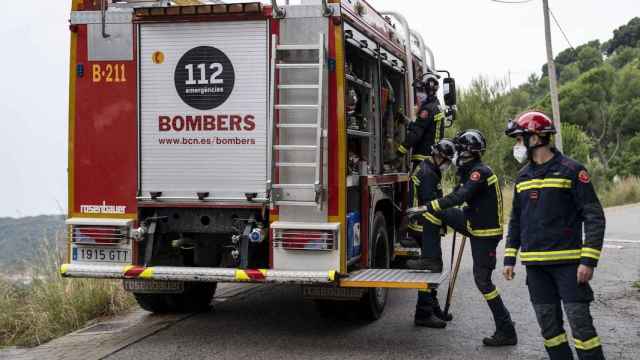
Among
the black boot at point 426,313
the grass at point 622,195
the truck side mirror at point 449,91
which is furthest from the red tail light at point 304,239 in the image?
the grass at point 622,195

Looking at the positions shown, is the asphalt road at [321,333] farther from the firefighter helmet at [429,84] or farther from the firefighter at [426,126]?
the firefighter helmet at [429,84]

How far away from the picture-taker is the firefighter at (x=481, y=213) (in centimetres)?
686

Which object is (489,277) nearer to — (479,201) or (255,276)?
(479,201)

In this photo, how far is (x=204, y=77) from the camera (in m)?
7.00

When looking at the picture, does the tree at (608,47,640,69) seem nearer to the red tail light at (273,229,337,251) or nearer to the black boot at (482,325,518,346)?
the black boot at (482,325,518,346)

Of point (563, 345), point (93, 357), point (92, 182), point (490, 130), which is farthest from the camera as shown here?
point (490, 130)

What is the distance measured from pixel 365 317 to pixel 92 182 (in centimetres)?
277

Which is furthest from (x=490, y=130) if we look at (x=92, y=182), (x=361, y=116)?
(x=92, y=182)

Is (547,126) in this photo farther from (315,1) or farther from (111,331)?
(111,331)

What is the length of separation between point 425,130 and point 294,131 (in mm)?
2485

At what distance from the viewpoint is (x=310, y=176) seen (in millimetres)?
6723

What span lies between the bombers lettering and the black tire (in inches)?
68.4

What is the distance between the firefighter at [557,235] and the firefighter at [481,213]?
4.31 ft

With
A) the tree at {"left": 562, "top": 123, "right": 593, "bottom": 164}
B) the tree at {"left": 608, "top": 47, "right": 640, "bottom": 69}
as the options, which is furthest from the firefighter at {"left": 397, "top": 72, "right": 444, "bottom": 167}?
the tree at {"left": 608, "top": 47, "right": 640, "bottom": 69}
